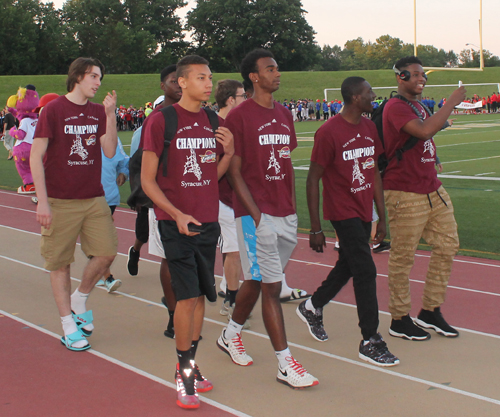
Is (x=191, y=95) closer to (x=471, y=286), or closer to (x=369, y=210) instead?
(x=369, y=210)

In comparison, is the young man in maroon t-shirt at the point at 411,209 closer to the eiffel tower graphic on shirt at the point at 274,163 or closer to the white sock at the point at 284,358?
the eiffel tower graphic on shirt at the point at 274,163

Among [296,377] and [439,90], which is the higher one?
[439,90]

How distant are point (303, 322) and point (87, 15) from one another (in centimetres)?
9101

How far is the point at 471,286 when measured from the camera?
651cm

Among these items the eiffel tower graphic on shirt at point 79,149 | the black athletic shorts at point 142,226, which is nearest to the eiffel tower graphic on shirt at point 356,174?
the eiffel tower graphic on shirt at point 79,149

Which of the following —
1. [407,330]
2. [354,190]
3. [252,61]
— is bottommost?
[407,330]

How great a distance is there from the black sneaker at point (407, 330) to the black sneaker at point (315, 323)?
1.88 ft

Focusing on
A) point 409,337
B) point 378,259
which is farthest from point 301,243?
point 409,337

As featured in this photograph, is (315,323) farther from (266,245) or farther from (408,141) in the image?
(408,141)

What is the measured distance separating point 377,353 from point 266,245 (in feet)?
3.72

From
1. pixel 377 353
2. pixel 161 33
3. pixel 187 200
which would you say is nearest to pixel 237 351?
pixel 377 353

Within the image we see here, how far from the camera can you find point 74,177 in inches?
192

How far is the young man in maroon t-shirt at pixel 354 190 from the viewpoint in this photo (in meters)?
4.51

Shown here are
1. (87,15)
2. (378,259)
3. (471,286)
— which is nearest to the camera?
(471,286)
